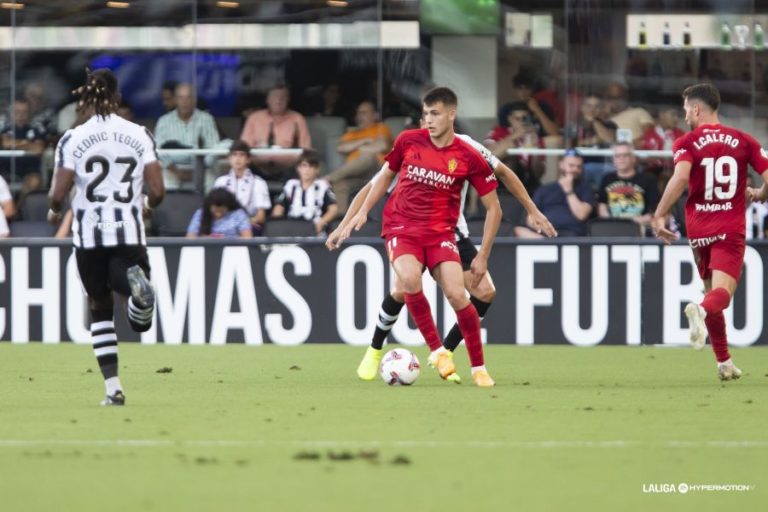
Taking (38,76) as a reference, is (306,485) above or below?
below

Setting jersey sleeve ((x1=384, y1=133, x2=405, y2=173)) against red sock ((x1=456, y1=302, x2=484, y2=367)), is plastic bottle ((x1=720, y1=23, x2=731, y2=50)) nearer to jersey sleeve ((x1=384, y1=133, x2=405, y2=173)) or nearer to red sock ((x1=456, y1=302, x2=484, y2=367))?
jersey sleeve ((x1=384, y1=133, x2=405, y2=173))

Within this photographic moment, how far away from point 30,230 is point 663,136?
7.62 meters

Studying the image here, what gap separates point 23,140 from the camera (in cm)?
2058

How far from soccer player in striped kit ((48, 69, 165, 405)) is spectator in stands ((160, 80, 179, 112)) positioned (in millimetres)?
10547

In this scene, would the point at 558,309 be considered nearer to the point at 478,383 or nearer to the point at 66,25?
the point at 478,383

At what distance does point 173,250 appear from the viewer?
16.6 metres

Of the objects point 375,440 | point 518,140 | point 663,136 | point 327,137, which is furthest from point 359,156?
point 375,440

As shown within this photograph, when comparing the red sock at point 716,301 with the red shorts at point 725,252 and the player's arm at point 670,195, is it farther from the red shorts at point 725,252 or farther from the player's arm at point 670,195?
the player's arm at point 670,195

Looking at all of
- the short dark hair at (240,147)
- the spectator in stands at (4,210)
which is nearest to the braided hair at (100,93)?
the spectator in stands at (4,210)

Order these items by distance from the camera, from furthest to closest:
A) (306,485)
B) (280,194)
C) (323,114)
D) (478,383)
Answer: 1. (323,114)
2. (280,194)
3. (478,383)
4. (306,485)

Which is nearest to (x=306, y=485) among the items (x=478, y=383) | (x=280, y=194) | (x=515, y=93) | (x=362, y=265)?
(x=478, y=383)

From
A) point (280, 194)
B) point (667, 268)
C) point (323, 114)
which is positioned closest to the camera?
point (667, 268)

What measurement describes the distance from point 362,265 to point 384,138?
3.62 m

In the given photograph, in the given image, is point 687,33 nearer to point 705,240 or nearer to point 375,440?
point 705,240
